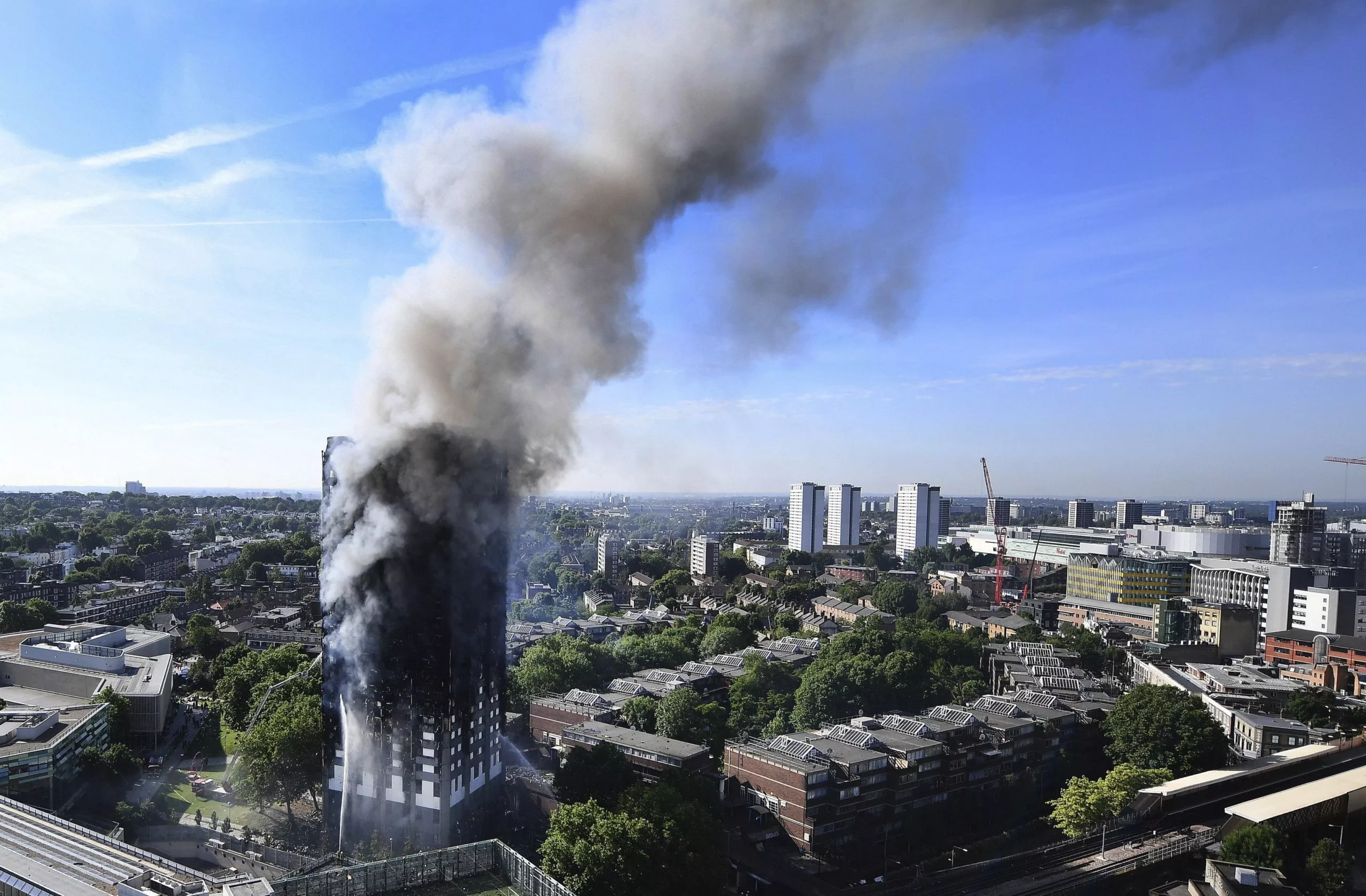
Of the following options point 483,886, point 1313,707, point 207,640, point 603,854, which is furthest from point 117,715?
point 1313,707

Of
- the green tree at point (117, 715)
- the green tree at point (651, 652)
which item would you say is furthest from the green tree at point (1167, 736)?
the green tree at point (117, 715)

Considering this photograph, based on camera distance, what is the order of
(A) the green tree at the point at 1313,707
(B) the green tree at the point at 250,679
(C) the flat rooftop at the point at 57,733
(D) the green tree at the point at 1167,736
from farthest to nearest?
(A) the green tree at the point at 1313,707 < (B) the green tree at the point at 250,679 < (D) the green tree at the point at 1167,736 < (C) the flat rooftop at the point at 57,733

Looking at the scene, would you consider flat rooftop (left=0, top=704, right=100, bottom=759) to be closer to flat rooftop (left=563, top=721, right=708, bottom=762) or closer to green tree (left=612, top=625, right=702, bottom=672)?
flat rooftop (left=563, top=721, right=708, bottom=762)

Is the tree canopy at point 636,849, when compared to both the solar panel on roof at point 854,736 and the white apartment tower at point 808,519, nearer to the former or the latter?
the solar panel on roof at point 854,736

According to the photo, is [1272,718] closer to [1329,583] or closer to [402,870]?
[1329,583]

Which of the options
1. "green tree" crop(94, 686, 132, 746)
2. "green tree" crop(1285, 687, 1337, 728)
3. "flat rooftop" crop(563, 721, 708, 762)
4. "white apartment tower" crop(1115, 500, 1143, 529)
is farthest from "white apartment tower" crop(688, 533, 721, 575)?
"white apartment tower" crop(1115, 500, 1143, 529)

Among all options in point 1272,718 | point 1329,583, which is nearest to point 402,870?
point 1272,718
